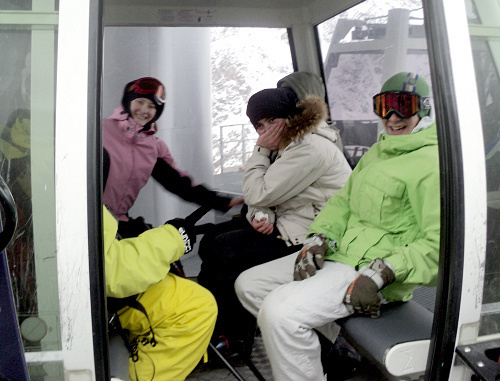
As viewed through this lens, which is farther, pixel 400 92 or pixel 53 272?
pixel 400 92

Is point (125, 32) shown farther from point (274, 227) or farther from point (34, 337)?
point (34, 337)

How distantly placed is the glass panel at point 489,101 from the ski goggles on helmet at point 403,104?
1.97 ft

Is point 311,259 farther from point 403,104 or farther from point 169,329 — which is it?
point 403,104

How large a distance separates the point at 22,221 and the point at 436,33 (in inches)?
43.6

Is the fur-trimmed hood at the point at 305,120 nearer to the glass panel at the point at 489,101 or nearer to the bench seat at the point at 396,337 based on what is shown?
the bench seat at the point at 396,337

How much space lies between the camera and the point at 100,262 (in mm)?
1227

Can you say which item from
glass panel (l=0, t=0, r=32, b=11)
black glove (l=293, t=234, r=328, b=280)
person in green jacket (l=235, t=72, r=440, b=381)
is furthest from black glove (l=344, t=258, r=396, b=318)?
glass panel (l=0, t=0, r=32, b=11)

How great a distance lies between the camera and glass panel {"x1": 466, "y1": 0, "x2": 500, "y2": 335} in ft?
4.50

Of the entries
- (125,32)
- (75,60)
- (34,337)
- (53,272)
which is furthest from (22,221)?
(125,32)

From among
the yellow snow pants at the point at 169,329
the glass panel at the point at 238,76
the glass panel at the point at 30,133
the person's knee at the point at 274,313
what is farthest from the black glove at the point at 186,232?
the glass panel at the point at 238,76

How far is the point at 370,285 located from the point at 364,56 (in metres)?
Result: 1.88

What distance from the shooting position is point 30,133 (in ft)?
3.91

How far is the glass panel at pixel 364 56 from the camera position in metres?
2.91

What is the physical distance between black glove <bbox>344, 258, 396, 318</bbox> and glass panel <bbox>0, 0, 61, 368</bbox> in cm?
101
